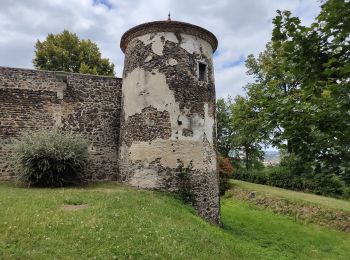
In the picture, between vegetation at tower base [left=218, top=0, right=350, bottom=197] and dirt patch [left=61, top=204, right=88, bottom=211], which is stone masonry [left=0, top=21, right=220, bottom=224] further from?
vegetation at tower base [left=218, top=0, right=350, bottom=197]

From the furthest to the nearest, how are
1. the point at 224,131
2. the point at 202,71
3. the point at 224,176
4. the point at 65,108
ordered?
the point at 224,131
the point at 224,176
the point at 65,108
the point at 202,71

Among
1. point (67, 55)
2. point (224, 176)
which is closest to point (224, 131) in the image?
point (224, 176)

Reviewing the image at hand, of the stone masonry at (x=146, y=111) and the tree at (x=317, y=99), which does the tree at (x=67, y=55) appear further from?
the tree at (x=317, y=99)

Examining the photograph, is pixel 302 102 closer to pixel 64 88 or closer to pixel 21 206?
pixel 21 206

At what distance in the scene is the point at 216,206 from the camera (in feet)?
42.6

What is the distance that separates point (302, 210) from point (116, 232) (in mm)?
13192

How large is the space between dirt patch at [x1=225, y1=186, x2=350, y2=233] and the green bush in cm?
1142

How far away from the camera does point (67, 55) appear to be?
26.7 meters

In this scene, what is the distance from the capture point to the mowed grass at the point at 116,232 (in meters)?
6.29

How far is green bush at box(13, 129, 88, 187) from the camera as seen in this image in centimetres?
1187

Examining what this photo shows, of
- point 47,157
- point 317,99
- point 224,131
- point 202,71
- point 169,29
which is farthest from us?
point 224,131

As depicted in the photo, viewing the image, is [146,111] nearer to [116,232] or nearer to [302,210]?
[116,232]

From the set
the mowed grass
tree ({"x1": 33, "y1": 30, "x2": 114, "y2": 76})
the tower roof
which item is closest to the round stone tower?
the tower roof

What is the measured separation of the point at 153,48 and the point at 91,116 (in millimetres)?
4175
